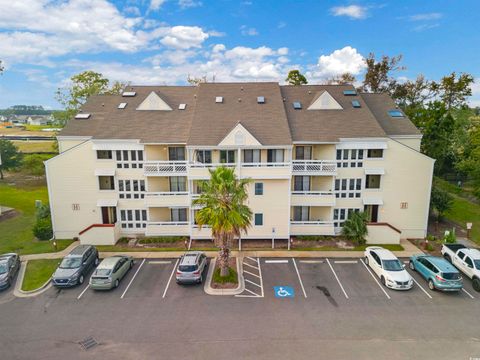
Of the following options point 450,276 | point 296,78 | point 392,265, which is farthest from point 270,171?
point 296,78

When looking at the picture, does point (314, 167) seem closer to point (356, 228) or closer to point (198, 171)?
point (356, 228)

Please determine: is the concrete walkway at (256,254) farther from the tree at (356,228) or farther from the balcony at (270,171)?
the balcony at (270,171)

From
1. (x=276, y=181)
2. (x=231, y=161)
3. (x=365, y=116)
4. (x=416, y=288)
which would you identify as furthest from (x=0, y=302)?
(x=365, y=116)

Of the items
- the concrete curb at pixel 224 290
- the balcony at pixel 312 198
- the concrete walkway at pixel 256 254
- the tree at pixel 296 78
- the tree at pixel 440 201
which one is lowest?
the concrete curb at pixel 224 290

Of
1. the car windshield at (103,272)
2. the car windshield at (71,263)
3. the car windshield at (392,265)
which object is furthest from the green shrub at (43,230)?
the car windshield at (392,265)

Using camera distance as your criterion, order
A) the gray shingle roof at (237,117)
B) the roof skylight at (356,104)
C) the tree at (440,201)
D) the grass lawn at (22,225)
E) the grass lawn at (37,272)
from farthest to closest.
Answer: the roof skylight at (356,104) → the tree at (440,201) → the gray shingle roof at (237,117) → the grass lawn at (22,225) → the grass lawn at (37,272)

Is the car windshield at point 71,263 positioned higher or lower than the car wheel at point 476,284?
higher

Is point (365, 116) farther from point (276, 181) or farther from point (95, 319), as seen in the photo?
point (95, 319)
